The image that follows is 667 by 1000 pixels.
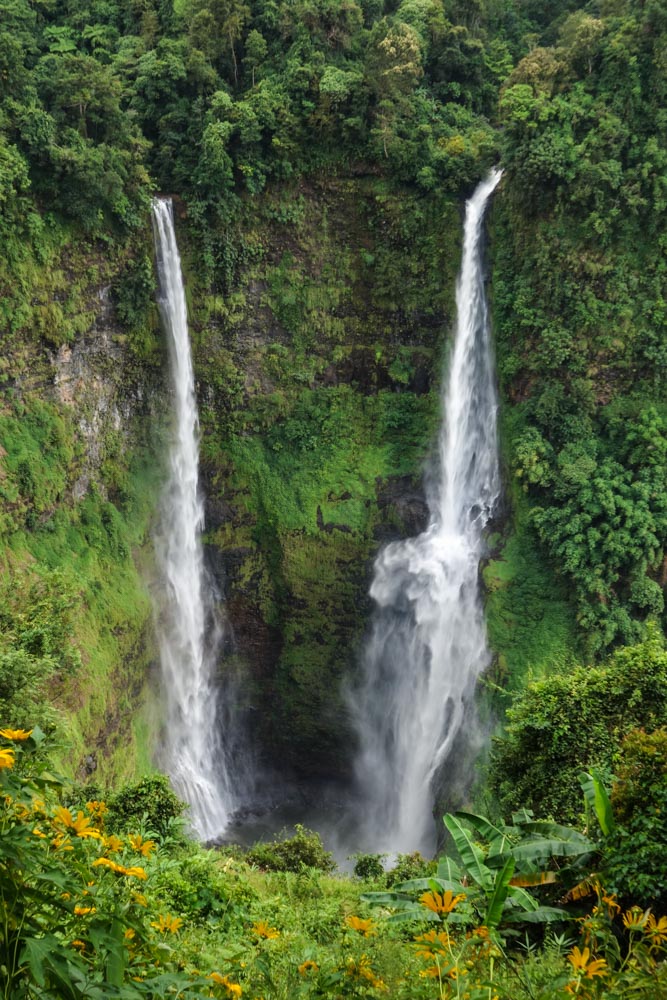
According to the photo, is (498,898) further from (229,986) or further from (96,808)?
(96,808)

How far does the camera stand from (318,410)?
60.4 feet

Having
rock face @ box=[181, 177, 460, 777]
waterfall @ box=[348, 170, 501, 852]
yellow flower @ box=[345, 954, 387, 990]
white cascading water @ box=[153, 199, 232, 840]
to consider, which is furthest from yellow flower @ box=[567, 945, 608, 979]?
rock face @ box=[181, 177, 460, 777]

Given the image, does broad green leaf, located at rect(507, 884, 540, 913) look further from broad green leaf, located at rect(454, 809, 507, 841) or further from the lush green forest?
the lush green forest

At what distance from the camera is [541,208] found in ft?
52.0

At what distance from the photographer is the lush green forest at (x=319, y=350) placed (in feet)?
42.1

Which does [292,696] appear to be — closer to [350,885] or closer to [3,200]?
[350,885]

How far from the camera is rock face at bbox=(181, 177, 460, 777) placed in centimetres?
1783

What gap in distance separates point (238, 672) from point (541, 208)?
42.9 ft

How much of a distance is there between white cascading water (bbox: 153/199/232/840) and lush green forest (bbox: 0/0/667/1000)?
19.1 inches

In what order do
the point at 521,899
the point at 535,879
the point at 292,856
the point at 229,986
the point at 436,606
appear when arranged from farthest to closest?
the point at 436,606, the point at 292,856, the point at 535,879, the point at 521,899, the point at 229,986

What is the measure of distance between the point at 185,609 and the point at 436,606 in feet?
19.5

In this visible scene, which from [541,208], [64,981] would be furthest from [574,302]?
[64,981]

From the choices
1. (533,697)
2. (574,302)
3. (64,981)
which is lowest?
(64,981)

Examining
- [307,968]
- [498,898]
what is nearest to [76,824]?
[307,968]
